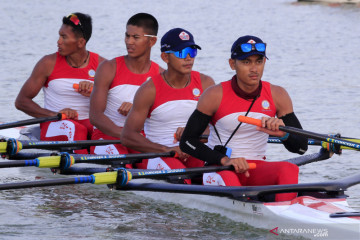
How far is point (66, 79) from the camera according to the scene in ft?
35.4

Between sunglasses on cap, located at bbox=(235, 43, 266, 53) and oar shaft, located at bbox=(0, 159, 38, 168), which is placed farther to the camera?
oar shaft, located at bbox=(0, 159, 38, 168)

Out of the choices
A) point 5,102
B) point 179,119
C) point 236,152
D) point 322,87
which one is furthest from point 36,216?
point 322,87

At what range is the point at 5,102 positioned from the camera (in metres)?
16.9

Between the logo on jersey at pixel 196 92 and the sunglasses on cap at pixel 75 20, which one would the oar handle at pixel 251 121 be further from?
the sunglasses on cap at pixel 75 20

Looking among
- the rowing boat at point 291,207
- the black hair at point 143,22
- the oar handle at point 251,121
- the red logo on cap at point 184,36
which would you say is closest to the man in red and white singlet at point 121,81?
the black hair at point 143,22

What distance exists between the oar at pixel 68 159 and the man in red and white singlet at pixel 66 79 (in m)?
1.62

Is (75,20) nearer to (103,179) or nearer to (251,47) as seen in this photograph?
(103,179)

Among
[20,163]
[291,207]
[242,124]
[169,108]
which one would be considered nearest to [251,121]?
[242,124]

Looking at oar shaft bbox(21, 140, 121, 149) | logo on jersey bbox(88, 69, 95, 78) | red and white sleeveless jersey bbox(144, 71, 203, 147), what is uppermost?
logo on jersey bbox(88, 69, 95, 78)

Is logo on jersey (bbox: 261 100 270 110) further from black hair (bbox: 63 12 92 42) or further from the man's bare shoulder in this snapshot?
black hair (bbox: 63 12 92 42)

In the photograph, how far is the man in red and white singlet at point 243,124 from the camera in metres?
7.77

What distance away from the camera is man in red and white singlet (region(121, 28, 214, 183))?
8.84 m

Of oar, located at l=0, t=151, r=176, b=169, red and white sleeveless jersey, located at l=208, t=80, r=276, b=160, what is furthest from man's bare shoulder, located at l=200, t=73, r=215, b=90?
red and white sleeveless jersey, located at l=208, t=80, r=276, b=160

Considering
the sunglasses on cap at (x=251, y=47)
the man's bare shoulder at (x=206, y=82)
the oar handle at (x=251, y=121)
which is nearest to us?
the oar handle at (x=251, y=121)
